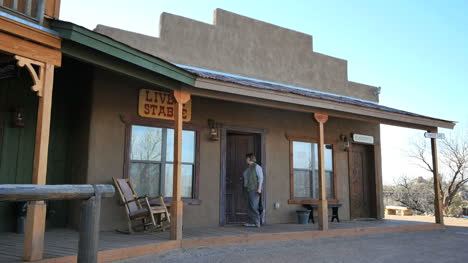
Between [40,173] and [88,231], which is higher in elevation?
[40,173]

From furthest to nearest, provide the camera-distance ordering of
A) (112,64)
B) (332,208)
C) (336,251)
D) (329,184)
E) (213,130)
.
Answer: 1. (329,184)
2. (332,208)
3. (213,130)
4. (336,251)
5. (112,64)

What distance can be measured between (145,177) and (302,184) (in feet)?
12.4

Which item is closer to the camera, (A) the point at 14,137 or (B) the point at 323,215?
(A) the point at 14,137

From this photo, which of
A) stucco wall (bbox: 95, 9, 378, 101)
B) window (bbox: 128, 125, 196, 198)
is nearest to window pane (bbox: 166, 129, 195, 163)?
window (bbox: 128, 125, 196, 198)

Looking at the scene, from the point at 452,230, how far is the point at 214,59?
6821mm

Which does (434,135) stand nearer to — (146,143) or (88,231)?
(146,143)

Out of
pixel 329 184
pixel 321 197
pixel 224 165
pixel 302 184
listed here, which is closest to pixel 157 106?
pixel 224 165

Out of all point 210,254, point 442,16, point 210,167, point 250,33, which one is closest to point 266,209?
point 210,167

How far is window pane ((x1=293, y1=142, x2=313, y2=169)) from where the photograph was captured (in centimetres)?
962

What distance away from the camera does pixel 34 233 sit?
14.6 ft

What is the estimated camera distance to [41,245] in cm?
448

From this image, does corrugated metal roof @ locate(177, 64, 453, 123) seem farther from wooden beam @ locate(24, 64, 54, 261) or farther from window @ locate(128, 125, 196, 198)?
wooden beam @ locate(24, 64, 54, 261)

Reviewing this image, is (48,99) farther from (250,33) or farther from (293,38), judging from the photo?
(293,38)

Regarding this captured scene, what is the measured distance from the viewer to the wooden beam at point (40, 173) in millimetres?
4426
